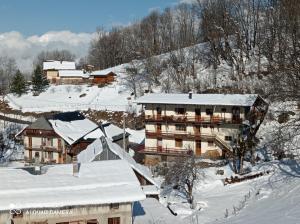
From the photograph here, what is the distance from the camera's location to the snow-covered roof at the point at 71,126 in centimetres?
4697

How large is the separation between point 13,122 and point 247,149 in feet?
124

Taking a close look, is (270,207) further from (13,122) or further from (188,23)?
(188,23)

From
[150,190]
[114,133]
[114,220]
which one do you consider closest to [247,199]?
[150,190]

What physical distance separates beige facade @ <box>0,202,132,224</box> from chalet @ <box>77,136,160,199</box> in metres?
7.12

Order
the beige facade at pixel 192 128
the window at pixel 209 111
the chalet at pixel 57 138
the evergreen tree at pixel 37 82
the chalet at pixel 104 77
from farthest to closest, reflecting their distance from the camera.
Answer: the evergreen tree at pixel 37 82 → the chalet at pixel 104 77 → the chalet at pixel 57 138 → the window at pixel 209 111 → the beige facade at pixel 192 128

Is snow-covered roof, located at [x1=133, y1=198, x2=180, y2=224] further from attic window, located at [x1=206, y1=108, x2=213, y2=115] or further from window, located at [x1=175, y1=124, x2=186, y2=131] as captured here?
attic window, located at [x1=206, y1=108, x2=213, y2=115]

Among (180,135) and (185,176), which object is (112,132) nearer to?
(180,135)

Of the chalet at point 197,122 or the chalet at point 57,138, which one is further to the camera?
the chalet at point 57,138

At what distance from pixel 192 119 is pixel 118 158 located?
1464cm

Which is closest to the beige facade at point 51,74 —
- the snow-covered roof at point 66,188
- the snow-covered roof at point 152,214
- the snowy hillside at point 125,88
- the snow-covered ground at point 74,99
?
the snowy hillside at point 125,88

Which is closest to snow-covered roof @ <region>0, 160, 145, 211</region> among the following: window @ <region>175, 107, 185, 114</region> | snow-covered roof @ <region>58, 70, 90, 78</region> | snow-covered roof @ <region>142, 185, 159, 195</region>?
snow-covered roof @ <region>142, 185, 159, 195</region>

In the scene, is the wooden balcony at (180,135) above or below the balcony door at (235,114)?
below

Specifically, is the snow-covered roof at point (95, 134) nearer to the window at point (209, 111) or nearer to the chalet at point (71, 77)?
the window at point (209, 111)

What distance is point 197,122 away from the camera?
46281mm
